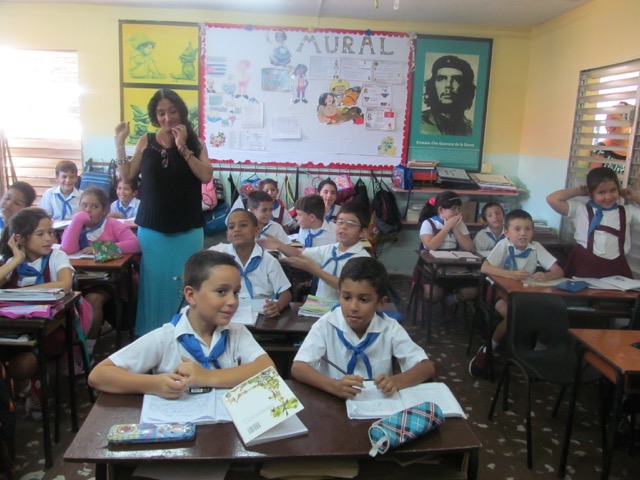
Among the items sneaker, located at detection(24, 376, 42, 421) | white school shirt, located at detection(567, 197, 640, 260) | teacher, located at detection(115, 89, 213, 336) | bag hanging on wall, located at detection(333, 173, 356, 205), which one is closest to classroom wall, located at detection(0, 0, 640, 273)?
bag hanging on wall, located at detection(333, 173, 356, 205)

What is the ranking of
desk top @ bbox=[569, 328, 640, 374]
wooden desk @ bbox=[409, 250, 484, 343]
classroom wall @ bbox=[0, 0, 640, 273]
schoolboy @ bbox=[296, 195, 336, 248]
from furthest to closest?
classroom wall @ bbox=[0, 0, 640, 273], schoolboy @ bbox=[296, 195, 336, 248], wooden desk @ bbox=[409, 250, 484, 343], desk top @ bbox=[569, 328, 640, 374]

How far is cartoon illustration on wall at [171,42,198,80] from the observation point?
5.41 m

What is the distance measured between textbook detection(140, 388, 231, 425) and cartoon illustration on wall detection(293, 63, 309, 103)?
4488mm

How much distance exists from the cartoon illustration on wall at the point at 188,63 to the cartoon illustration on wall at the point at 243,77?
0.46 meters

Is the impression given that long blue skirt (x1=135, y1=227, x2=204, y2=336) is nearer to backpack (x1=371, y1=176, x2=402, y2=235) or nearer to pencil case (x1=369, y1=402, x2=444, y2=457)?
pencil case (x1=369, y1=402, x2=444, y2=457)

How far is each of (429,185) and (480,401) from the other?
2.91 metres

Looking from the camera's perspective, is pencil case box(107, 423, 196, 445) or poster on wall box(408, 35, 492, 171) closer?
pencil case box(107, 423, 196, 445)

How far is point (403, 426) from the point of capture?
1307mm

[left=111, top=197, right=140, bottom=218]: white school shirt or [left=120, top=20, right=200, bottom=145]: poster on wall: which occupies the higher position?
[left=120, top=20, right=200, bottom=145]: poster on wall

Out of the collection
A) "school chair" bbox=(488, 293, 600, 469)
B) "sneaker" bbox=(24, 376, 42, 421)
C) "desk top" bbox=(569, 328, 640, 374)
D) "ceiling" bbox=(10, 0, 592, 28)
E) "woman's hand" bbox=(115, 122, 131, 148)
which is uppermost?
"ceiling" bbox=(10, 0, 592, 28)

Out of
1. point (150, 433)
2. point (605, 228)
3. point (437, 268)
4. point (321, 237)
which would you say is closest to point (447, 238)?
point (437, 268)

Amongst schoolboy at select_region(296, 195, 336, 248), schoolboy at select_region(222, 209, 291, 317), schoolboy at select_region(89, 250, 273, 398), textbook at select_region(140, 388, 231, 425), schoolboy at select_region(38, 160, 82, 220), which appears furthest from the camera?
schoolboy at select_region(38, 160, 82, 220)

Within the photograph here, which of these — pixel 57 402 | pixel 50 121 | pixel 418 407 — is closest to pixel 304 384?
pixel 418 407

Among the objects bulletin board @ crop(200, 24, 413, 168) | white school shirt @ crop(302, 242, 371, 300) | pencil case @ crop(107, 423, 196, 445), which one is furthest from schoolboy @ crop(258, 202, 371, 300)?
bulletin board @ crop(200, 24, 413, 168)
